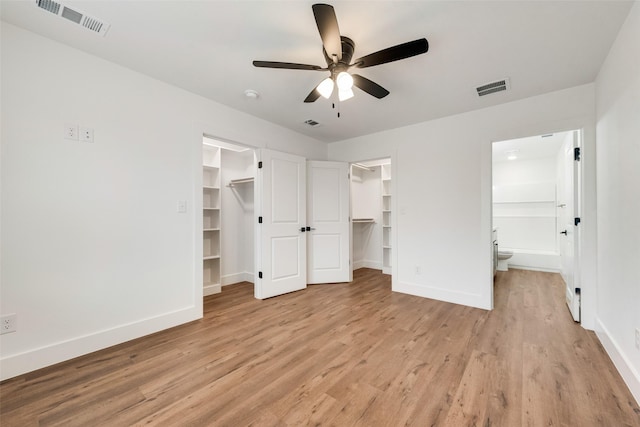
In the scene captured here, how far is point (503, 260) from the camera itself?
5.16m

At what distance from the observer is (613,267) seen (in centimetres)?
203

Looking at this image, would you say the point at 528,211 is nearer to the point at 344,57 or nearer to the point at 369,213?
the point at 369,213

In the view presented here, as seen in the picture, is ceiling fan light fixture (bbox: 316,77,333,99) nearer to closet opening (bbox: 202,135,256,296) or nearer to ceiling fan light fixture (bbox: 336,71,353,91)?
ceiling fan light fixture (bbox: 336,71,353,91)

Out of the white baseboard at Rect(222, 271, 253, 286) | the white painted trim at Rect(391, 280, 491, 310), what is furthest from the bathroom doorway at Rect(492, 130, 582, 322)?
the white baseboard at Rect(222, 271, 253, 286)

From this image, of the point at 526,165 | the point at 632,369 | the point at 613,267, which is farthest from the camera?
the point at 526,165

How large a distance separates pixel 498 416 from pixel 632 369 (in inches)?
40.8

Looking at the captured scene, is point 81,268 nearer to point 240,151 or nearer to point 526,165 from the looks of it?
point 240,151

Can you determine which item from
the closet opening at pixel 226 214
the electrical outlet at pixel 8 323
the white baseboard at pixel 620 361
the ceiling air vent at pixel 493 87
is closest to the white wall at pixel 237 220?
the closet opening at pixel 226 214

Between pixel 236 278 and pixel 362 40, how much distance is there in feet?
12.7

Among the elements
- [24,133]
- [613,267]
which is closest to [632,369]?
[613,267]

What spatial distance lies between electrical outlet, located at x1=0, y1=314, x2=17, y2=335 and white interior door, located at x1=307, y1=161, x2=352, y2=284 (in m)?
3.12

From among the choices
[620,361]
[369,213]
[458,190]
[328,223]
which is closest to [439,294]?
[458,190]

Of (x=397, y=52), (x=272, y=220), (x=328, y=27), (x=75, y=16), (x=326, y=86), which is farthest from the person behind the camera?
(x=272, y=220)

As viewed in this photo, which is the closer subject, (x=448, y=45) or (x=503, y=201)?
(x=448, y=45)
